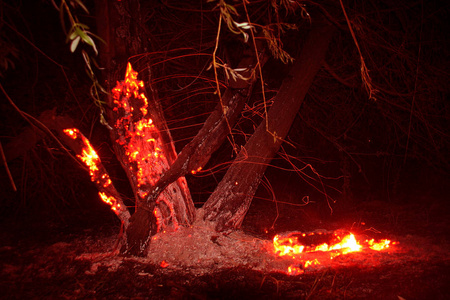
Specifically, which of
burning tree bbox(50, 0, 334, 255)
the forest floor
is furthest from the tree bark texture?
the forest floor

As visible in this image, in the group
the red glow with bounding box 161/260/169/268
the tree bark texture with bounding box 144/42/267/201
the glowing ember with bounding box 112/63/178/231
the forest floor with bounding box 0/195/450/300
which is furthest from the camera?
the glowing ember with bounding box 112/63/178/231

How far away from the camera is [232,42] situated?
449 centimetres

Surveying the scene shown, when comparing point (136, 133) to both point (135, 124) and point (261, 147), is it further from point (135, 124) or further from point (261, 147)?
point (261, 147)

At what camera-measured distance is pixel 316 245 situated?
4250 millimetres

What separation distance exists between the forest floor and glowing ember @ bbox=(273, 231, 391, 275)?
148mm

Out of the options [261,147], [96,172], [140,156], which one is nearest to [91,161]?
[96,172]

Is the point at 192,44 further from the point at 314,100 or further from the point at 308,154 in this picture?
the point at 308,154

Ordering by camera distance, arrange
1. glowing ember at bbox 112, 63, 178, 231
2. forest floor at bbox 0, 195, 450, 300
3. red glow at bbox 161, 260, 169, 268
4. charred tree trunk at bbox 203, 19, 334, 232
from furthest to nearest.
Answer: charred tree trunk at bbox 203, 19, 334, 232
glowing ember at bbox 112, 63, 178, 231
red glow at bbox 161, 260, 169, 268
forest floor at bbox 0, 195, 450, 300

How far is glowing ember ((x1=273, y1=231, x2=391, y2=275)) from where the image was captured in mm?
3754

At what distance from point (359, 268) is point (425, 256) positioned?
0.89 meters

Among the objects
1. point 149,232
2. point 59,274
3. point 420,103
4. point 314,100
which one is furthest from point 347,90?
point 59,274

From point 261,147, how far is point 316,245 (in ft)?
4.79

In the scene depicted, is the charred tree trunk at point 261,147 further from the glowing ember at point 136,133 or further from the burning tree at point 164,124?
the glowing ember at point 136,133

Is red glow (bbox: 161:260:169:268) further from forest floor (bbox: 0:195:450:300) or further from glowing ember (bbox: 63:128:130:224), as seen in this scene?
glowing ember (bbox: 63:128:130:224)
